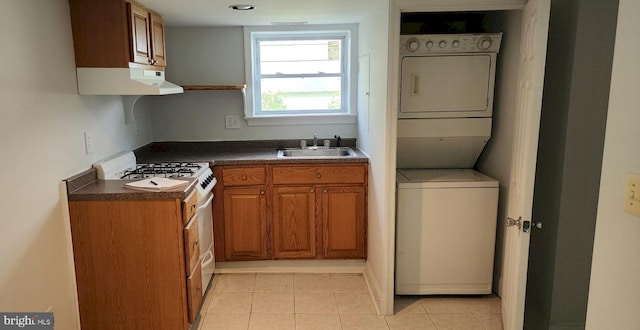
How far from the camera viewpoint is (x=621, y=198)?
47.7 inches

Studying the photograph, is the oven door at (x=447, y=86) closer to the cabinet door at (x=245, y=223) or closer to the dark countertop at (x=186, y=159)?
the dark countertop at (x=186, y=159)

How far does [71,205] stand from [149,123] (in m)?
1.57

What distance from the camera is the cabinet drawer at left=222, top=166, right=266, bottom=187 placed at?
125 inches

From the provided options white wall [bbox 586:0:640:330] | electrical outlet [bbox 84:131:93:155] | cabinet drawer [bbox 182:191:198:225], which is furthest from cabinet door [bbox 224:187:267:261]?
white wall [bbox 586:0:640:330]

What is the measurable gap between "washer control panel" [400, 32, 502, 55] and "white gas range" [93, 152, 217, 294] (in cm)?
154

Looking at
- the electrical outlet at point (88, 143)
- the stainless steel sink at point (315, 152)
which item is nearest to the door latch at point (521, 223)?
the stainless steel sink at point (315, 152)

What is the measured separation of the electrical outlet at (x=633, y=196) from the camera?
45.1 inches

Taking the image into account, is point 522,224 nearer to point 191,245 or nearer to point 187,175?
point 191,245

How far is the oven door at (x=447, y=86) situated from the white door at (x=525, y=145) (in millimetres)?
615

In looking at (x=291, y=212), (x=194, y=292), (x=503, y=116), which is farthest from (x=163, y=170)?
(x=503, y=116)

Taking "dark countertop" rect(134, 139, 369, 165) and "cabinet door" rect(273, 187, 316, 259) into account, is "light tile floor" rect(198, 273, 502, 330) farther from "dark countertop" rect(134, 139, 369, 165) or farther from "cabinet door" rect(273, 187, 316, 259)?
"dark countertop" rect(134, 139, 369, 165)

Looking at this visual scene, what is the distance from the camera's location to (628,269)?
1199mm

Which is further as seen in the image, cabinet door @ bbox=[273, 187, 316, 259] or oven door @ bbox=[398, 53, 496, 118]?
cabinet door @ bbox=[273, 187, 316, 259]

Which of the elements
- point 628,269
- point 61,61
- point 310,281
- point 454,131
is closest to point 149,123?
point 61,61
